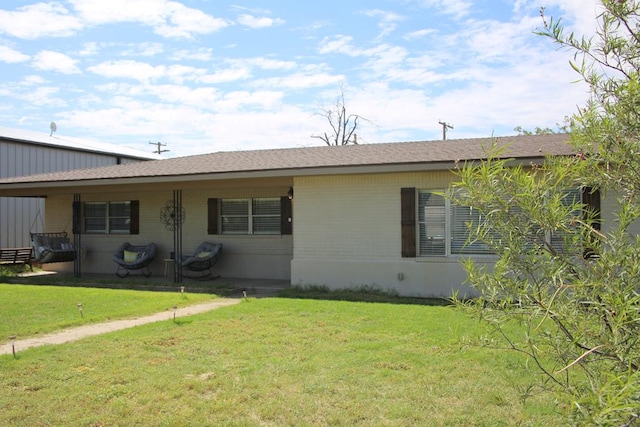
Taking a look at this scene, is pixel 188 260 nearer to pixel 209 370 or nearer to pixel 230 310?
pixel 230 310

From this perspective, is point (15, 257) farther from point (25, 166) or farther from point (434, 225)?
point (434, 225)

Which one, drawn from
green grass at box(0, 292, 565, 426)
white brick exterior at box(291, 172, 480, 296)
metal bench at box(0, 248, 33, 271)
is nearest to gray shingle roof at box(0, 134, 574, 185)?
white brick exterior at box(291, 172, 480, 296)

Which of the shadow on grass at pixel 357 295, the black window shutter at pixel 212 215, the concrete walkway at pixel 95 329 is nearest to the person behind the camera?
the concrete walkway at pixel 95 329

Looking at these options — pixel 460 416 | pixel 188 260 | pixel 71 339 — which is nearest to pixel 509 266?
pixel 460 416

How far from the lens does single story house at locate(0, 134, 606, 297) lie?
12000 millimetres

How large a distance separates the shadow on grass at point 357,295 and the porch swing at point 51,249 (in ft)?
25.9

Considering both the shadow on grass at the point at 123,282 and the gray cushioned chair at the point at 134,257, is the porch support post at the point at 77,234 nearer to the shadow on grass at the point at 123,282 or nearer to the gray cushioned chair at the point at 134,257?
the shadow on grass at the point at 123,282

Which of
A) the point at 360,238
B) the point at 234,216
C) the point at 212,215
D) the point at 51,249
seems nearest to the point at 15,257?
the point at 51,249

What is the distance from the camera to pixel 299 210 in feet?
43.1

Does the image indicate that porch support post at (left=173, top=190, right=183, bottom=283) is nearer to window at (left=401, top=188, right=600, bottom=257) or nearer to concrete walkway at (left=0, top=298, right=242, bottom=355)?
concrete walkway at (left=0, top=298, right=242, bottom=355)

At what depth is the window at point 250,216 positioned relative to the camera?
1568cm

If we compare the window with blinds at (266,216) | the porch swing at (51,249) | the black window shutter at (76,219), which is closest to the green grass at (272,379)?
the window with blinds at (266,216)

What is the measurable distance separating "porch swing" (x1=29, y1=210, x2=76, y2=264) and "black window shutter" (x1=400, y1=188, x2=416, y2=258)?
33.6 ft

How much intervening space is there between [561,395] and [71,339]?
23.9 ft
